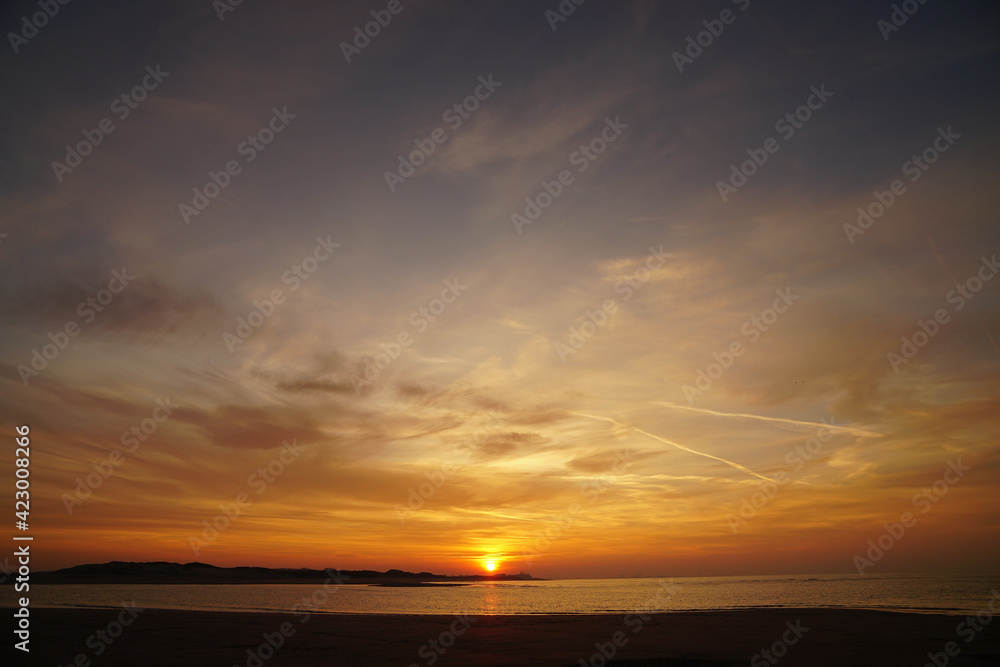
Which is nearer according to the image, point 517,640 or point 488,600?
point 517,640

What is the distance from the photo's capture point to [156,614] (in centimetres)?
3234

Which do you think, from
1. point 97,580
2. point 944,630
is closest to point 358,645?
point 944,630

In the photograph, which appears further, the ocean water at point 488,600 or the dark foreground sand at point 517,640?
the ocean water at point 488,600

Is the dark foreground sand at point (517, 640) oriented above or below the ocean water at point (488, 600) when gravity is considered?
below

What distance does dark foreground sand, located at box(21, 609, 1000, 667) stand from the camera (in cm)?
1788

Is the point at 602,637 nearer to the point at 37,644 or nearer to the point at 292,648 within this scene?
the point at 292,648

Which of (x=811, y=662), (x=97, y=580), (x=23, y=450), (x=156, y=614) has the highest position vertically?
(x=97, y=580)

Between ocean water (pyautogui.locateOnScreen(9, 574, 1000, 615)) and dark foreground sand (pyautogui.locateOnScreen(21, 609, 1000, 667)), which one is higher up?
ocean water (pyautogui.locateOnScreen(9, 574, 1000, 615))

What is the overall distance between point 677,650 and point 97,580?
126m

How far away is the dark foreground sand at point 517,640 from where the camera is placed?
17.9m

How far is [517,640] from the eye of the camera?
22547mm

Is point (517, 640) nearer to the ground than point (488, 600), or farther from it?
nearer to the ground

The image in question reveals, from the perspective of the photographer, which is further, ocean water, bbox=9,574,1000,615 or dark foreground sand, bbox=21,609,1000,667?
ocean water, bbox=9,574,1000,615

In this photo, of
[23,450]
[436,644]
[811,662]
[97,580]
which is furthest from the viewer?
[97,580]
